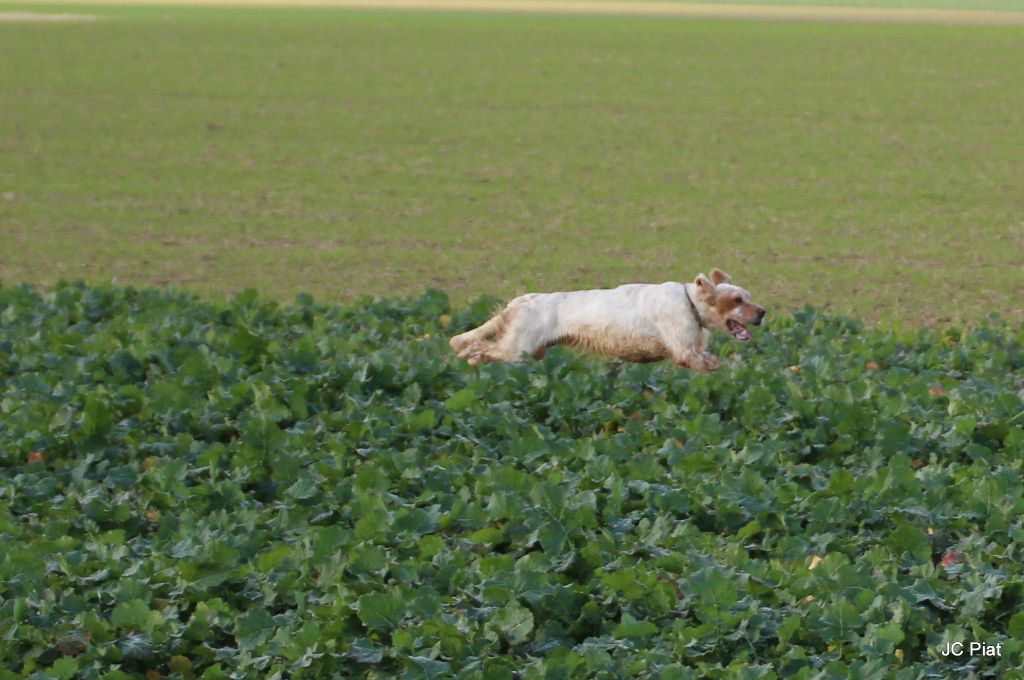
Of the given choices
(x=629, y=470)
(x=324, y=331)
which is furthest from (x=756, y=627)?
(x=324, y=331)

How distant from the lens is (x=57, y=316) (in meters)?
10.9

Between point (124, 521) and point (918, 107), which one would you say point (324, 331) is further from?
point (918, 107)

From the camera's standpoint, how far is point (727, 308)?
872 centimetres

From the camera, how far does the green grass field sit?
591 inches

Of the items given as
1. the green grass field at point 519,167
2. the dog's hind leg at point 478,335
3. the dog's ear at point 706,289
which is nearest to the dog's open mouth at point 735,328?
the dog's ear at point 706,289

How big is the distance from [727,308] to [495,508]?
2.15 m

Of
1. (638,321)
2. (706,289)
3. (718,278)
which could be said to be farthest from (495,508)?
(718,278)

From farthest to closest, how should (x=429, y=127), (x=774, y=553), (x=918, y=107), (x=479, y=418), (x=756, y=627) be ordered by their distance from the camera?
(x=918, y=107), (x=429, y=127), (x=479, y=418), (x=774, y=553), (x=756, y=627)

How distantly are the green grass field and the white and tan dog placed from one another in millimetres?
4189

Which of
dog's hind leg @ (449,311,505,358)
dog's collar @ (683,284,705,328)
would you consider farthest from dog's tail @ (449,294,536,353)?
dog's collar @ (683,284,705,328)

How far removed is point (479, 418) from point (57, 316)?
3706 mm

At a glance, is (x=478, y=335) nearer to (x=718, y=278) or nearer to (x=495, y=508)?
(x=718, y=278)

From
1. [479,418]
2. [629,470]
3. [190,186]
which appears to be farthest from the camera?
[190,186]

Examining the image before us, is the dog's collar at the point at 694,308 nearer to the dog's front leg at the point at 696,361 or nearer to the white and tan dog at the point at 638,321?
the white and tan dog at the point at 638,321
